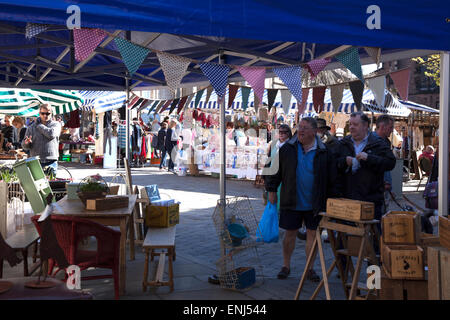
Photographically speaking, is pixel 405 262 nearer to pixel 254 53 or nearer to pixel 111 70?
pixel 254 53

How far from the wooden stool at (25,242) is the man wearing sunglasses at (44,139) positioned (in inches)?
87.0

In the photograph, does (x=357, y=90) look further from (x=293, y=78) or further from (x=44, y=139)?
(x=44, y=139)

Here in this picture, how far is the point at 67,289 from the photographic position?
8.97 feet

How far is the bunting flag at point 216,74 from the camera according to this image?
522cm

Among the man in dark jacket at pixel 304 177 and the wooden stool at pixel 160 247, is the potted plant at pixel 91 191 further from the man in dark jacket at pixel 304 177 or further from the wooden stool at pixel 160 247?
the man in dark jacket at pixel 304 177

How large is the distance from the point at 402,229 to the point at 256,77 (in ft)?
8.03

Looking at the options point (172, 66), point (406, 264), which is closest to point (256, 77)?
point (172, 66)

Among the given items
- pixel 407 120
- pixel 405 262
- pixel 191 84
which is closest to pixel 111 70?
pixel 191 84

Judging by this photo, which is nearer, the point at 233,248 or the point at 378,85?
the point at 233,248

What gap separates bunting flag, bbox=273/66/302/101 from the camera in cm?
560

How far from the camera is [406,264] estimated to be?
3.86 metres

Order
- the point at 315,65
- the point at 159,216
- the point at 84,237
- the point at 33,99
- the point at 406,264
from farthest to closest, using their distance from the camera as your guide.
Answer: the point at 33,99
the point at 159,216
the point at 315,65
the point at 84,237
the point at 406,264

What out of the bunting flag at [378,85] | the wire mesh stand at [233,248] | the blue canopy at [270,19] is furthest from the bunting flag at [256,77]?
the bunting flag at [378,85]

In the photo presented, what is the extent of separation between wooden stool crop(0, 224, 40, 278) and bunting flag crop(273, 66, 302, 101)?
10.8 feet
